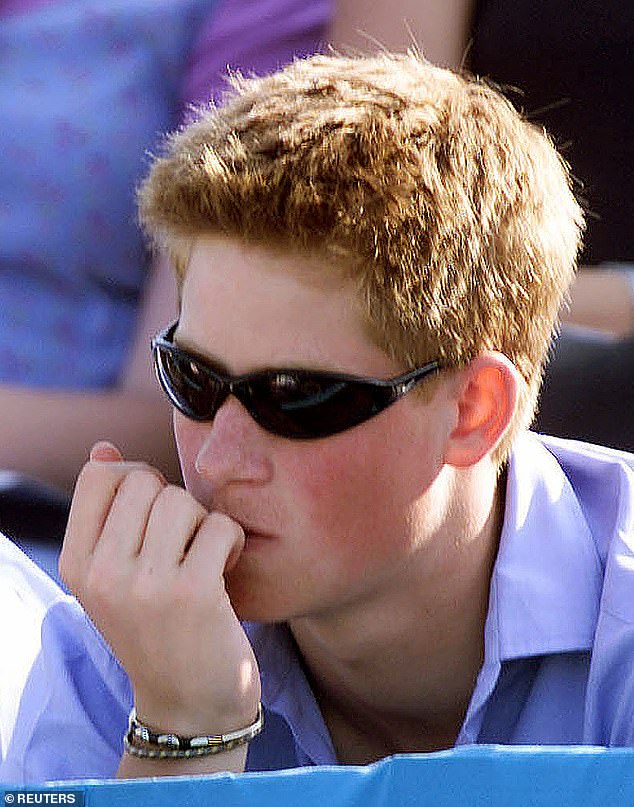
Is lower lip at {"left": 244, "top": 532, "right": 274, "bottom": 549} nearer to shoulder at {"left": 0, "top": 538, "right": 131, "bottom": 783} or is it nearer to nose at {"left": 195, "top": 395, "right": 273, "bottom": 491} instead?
nose at {"left": 195, "top": 395, "right": 273, "bottom": 491}

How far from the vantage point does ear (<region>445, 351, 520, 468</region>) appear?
1322 millimetres

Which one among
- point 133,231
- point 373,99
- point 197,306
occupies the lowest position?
point 133,231

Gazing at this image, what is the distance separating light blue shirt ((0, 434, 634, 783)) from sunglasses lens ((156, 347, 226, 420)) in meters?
0.23

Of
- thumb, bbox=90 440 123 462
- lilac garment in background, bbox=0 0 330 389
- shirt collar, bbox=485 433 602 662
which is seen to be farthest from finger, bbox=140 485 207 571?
lilac garment in background, bbox=0 0 330 389

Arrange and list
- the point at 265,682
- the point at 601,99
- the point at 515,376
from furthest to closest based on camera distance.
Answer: the point at 601,99 → the point at 265,682 → the point at 515,376

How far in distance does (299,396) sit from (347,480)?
85 mm

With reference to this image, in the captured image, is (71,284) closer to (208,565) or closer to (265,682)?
(265,682)

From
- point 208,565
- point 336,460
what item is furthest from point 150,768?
point 336,460

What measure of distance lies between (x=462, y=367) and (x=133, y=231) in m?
1.07

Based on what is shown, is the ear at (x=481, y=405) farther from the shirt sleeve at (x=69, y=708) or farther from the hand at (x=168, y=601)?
the shirt sleeve at (x=69, y=708)

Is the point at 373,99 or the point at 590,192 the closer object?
the point at 373,99

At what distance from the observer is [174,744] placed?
4.03ft

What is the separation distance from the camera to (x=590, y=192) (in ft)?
7.14

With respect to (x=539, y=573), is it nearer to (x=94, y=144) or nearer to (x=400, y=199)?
(x=400, y=199)
